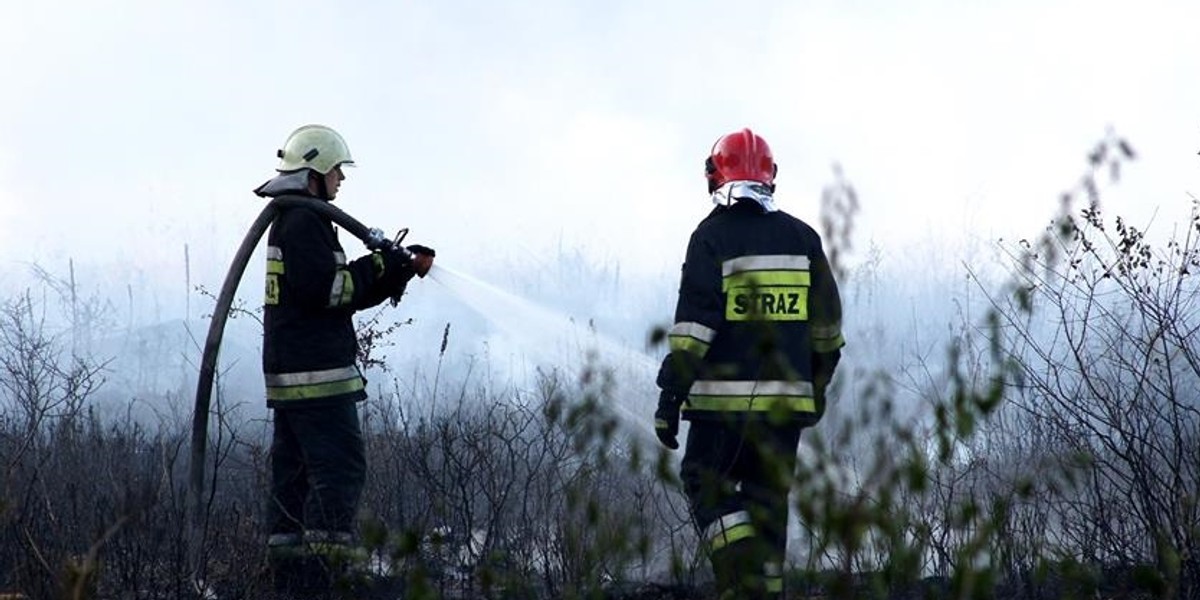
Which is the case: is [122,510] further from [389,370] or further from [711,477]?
[389,370]

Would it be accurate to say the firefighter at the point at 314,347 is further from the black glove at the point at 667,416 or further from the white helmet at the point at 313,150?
the black glove at the point at 667,416

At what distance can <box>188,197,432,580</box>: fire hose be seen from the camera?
6016mm

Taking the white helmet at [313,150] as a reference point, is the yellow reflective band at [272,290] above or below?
below

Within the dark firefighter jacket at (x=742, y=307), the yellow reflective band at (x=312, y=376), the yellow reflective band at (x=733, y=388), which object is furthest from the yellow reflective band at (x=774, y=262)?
the yellow reflective band at (x=312, y=376)

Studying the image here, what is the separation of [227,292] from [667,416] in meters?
2.07

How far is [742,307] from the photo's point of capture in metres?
5.42

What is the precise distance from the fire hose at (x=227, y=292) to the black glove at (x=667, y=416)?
1139mm

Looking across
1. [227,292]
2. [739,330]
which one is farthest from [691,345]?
[227,292]

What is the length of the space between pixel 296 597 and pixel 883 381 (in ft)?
12.7

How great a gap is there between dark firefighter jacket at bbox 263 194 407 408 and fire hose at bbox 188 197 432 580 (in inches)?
1.9

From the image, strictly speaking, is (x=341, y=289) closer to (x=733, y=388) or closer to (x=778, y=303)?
(x=733, y=388)

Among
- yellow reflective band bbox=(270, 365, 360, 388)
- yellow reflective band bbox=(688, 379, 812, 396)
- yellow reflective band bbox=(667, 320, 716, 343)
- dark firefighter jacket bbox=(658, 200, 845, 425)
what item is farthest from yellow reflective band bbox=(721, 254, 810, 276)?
yellow reflective band bbox=(270, 365, 360, 388)

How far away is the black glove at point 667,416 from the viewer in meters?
5.50

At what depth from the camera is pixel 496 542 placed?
604 centimetres
